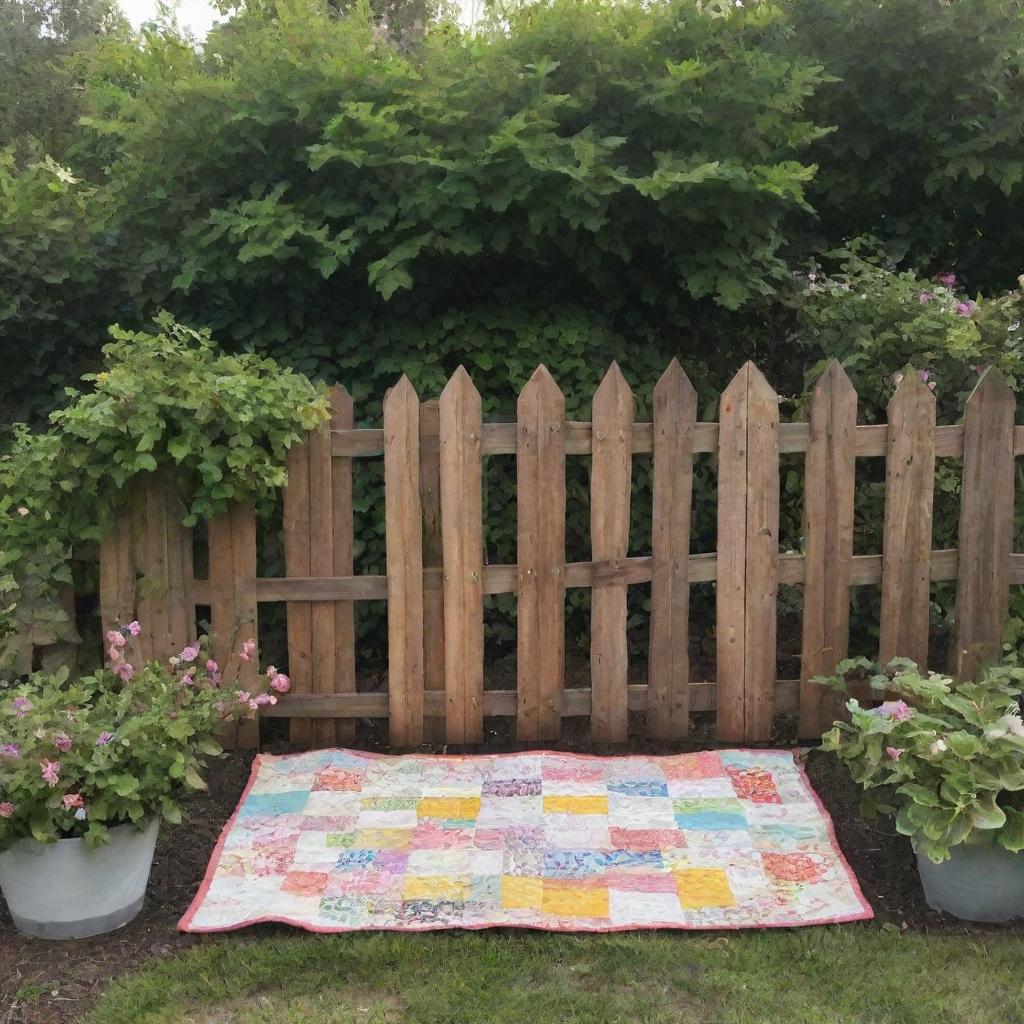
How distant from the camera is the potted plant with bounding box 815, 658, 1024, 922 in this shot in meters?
3.31

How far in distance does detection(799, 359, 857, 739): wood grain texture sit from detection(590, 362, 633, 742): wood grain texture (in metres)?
0.76

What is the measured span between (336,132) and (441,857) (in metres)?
3.11

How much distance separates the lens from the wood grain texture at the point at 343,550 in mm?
4590

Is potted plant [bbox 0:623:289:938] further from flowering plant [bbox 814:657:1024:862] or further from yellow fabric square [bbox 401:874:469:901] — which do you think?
flowering plant [bbox 814:657:1024:862]

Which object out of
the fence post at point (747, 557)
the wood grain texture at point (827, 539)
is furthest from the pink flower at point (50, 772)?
the wood grain texture at point (827, 539)

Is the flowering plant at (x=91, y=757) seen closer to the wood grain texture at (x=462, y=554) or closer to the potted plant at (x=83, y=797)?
the potted plant at (x=83, y=797)

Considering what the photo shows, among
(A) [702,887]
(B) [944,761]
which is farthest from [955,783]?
(A) [702,887]

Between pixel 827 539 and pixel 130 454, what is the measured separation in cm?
281

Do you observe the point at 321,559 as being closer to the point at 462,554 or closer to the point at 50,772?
the point at 462,554

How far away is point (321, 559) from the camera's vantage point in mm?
4656

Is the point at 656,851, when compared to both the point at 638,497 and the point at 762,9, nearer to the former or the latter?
the point at 638,497

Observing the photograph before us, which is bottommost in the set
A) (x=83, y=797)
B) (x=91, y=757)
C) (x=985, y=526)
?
(x=83, y=797)

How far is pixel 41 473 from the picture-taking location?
4.25 meters

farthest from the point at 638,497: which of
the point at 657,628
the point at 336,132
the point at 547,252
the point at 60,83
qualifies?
the point at 60,83
